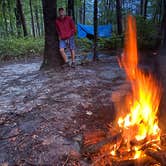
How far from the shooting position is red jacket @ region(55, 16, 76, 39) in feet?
29.4

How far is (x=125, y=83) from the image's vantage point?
7066mm

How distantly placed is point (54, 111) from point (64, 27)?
4.65 meters

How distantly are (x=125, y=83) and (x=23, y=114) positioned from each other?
302cm

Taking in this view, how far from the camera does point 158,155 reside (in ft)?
10.6

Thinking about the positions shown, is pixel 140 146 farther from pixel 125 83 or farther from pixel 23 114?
pixel 125 83

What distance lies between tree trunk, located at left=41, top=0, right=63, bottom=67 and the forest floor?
0.46 metres

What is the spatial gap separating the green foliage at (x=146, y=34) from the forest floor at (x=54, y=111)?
17.7 ft

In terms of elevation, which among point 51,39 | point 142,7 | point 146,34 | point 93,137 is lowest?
point 93,137

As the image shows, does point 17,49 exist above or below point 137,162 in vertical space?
below

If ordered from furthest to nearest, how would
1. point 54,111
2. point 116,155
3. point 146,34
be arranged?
point 146,34 → point 54,111 → point 116,155

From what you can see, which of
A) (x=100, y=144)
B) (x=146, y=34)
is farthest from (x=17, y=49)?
(x=100, y=144)

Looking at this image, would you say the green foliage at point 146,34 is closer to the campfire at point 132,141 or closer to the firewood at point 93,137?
the campfire at point 132,141

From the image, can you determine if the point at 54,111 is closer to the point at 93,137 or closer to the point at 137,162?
the point at 93,137

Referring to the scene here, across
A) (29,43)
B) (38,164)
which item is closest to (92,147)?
(38,164)
